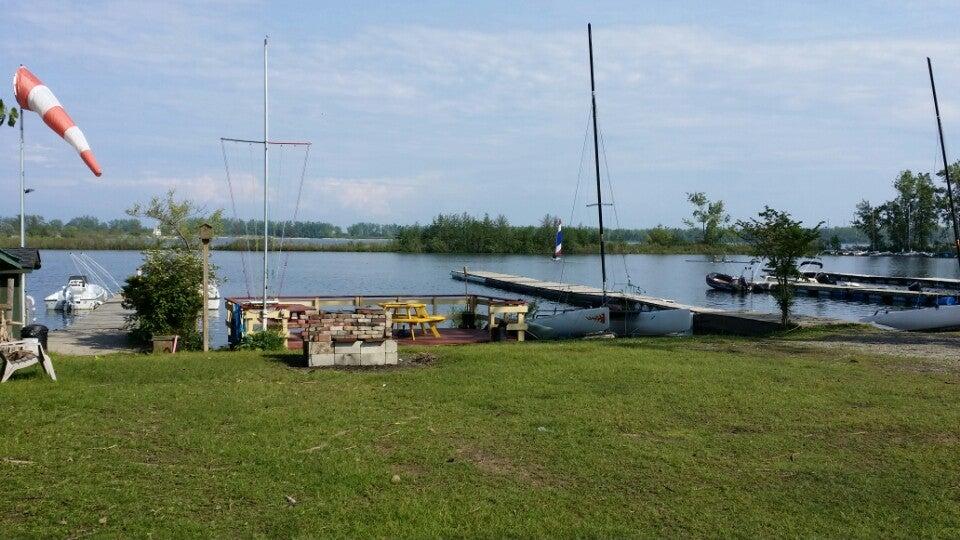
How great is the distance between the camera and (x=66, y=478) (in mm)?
5723

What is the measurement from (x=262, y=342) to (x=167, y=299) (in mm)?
2361

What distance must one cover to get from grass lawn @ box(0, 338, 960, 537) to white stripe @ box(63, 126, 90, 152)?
2406mm

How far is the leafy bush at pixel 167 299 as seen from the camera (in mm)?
14891

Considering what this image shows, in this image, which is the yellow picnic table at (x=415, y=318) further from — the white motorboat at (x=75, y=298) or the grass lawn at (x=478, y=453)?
the white motorboat at (x=75, y=298)

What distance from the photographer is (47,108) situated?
291 inches

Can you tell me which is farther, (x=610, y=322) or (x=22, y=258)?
A: (x=610, y=322)

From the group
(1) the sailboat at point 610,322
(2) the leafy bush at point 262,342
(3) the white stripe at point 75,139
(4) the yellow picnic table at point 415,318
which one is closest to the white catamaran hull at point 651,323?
(1) the sailboat at point 610,322

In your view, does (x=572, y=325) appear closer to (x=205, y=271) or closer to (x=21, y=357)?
(x=205, y=271)

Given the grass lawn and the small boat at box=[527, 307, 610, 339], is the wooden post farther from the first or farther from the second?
the small boat at box=[527, 307, 610, 339]

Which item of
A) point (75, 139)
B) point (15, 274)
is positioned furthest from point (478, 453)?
point (15, 274)

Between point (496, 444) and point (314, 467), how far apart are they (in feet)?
5.00

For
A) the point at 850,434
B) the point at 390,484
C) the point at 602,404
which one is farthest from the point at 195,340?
the point at 850,434

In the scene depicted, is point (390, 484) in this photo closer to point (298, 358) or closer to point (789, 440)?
point (789, 440)

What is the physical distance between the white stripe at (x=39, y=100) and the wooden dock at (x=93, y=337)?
7.26 metres
